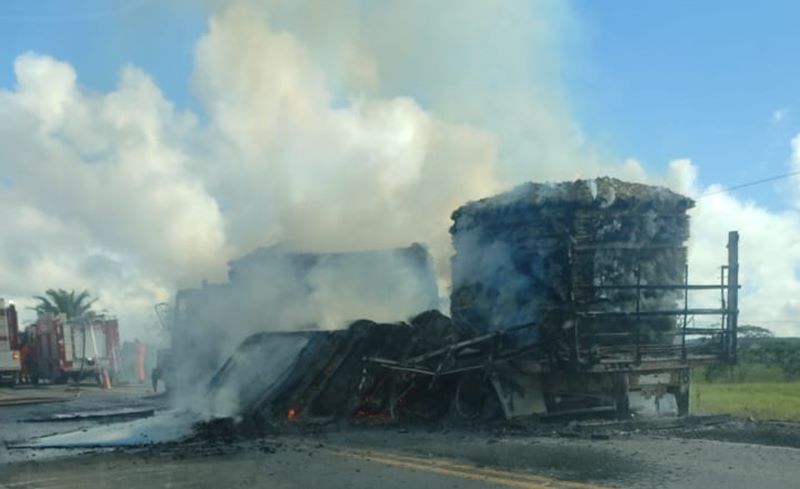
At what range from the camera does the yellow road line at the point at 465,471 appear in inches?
279

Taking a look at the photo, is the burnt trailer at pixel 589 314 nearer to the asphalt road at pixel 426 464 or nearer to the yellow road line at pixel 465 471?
the asphalt road at pixel 426 464

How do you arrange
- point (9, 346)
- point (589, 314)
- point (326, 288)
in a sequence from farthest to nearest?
point (9, 346) → point (326, 288) → point (589, 314)

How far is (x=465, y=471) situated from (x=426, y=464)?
2.03 ft

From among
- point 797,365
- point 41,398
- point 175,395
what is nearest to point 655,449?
point 175,395

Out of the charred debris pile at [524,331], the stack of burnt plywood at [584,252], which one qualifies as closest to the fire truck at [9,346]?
the charred debris pile at [524,331]

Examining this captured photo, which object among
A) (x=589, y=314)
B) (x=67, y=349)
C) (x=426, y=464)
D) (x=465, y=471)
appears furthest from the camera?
(x=67, y=349)

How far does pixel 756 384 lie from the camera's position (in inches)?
933

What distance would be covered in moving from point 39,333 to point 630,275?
26307 mm

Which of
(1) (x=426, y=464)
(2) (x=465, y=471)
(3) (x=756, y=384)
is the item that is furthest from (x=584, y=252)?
(3) (x=756, y=384)

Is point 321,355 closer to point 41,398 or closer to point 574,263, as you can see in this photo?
point 574,263

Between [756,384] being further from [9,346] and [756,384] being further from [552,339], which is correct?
[9,346]

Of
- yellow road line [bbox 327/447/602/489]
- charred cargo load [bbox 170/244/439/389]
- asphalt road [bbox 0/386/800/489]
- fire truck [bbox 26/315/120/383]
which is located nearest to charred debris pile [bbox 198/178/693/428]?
asphalt road [bbox 0/386/800/489]

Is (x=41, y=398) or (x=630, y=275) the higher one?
(x=630, y=275)

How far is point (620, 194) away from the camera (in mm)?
12391
